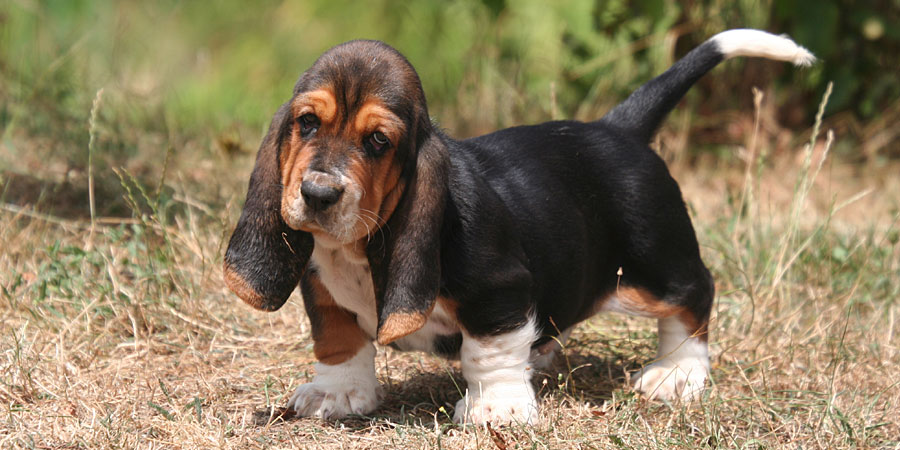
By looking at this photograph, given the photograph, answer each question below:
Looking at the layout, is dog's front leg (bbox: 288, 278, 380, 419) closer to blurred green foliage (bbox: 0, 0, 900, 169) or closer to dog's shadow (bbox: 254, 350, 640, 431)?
dog's shadow (bbox: 254, 350, 640, 431)

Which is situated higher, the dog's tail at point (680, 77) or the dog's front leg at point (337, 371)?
the dog's tail at point (680, 77)

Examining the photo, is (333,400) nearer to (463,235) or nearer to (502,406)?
(502,406)

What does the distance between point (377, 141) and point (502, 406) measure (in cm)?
113

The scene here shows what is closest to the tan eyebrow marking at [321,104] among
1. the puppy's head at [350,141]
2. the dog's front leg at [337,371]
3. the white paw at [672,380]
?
the puppy's head at [350,141]

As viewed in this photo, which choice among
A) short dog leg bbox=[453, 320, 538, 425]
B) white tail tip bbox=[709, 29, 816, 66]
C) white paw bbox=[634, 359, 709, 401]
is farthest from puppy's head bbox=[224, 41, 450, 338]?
white tail tip bbox=[709, 29, 816, 66]

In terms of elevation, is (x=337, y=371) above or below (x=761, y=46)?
below

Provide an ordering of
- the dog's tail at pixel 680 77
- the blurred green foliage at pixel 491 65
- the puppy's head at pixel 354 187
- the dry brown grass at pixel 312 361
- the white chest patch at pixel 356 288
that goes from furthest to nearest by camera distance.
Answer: the blurred green foliage at pixel 491 65 < the dog's tail at pixel 680 77 < the dry brown grass at pixel 312 361 < the white chest patch at pixel 356 288 < the puppy's head at pixel 354 187

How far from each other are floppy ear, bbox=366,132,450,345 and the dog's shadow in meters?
0.51

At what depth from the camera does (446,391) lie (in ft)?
13.6

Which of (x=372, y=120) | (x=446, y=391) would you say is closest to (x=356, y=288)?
(x=372, y=120)

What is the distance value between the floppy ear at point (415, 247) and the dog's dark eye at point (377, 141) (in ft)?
0.50

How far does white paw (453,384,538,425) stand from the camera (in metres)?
3.62

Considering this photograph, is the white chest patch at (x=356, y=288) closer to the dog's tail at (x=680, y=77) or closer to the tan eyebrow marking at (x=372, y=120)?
the tan eyebrow marking at (x=372, y=120)

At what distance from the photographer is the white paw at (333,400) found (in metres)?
3.80
